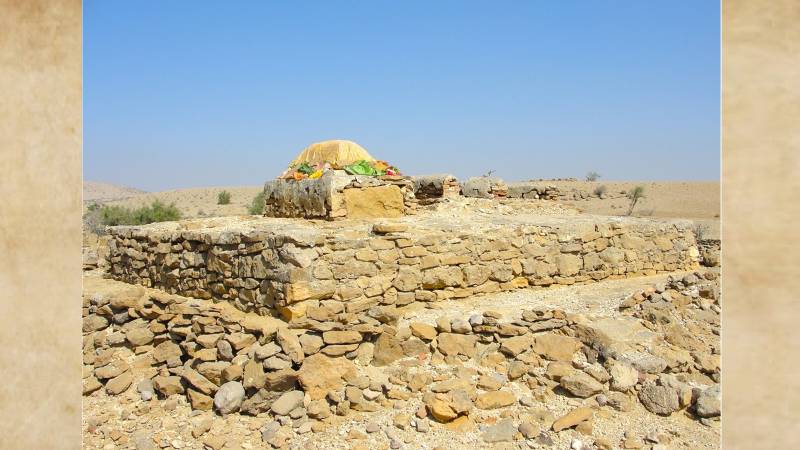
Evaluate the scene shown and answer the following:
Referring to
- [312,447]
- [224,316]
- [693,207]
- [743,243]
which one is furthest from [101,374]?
[693,207]

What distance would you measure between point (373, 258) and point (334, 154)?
3910mm

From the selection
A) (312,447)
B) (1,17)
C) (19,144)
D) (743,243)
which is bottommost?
(312,447)

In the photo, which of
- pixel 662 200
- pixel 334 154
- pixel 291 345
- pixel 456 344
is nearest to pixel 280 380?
pixel 291 345

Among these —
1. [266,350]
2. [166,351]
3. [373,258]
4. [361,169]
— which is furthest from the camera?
[361,169]

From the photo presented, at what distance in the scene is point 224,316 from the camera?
16.3 feet

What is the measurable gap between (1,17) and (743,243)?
246cm

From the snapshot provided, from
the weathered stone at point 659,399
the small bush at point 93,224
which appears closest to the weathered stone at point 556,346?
the weathered stone at point 659,399

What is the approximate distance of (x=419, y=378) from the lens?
4176mm

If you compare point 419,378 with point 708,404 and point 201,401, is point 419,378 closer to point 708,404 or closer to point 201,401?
point 201,401

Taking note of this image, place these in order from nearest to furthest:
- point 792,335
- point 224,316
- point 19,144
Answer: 1. point 792,335
2. point 19,144
3. point 224,316

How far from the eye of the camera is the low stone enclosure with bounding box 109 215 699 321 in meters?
4.87

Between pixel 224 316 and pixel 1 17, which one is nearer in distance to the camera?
pixel 1 17

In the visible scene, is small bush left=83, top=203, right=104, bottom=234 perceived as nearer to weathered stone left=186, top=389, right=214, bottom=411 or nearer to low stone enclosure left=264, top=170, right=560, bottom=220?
low stone enclosure left=264, top=170, right=560, bottom=220

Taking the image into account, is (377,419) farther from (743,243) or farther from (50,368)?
(743,243)
